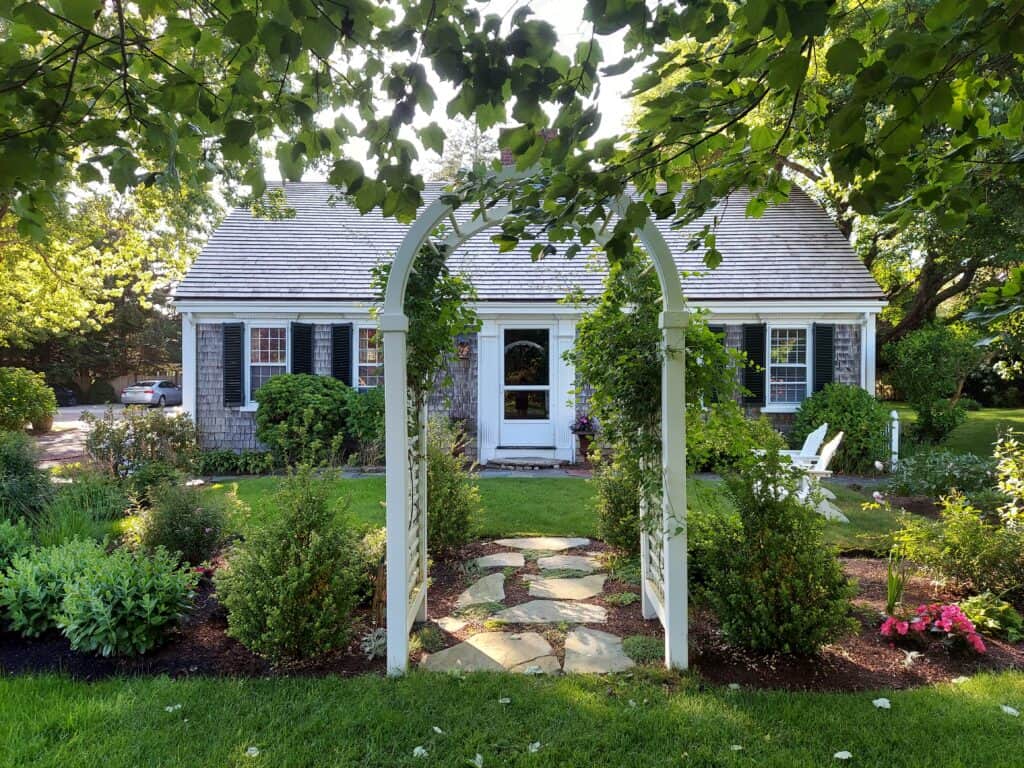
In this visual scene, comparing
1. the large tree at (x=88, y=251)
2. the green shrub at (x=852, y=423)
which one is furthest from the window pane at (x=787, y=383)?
the large tree at (x=88, y=251)

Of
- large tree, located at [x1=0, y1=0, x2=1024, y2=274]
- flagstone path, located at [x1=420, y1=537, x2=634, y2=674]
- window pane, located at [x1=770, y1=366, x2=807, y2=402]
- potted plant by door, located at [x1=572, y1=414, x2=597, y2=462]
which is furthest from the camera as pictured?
window pane, located at [x1=770, y1=366, x2=807, y2=402]

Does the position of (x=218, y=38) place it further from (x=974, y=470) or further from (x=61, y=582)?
(x=974, y=470)

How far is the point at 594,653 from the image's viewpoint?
3760 mm

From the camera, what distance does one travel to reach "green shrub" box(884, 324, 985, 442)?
36.5ft

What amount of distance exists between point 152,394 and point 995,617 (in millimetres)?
28814

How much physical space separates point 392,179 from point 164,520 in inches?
167

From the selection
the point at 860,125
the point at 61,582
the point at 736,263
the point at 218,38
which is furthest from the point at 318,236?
the point at 860,125

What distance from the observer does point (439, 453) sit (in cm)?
554

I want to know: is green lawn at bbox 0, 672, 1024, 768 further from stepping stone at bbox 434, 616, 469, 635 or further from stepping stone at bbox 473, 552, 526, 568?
stepping stone at bbox 473, 552, 526, 568

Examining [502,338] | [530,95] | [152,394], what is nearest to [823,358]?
[502,338]

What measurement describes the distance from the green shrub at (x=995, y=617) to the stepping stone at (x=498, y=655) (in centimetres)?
264

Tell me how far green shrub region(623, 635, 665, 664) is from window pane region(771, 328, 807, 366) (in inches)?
334

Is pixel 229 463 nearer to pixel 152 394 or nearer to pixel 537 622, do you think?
pixel 537 622

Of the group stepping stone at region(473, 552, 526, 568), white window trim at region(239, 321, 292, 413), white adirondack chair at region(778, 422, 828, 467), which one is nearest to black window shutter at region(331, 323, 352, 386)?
white window trim at region(239, 321, 292, 413)
